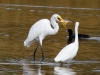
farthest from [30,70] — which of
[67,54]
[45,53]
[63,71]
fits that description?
[45,53]

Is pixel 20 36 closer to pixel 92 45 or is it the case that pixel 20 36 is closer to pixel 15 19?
pixel 92 45

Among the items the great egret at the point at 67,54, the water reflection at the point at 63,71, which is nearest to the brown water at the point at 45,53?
the water reflection at the point at 63,71

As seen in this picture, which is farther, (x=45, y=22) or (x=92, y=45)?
(x=92, y=45)

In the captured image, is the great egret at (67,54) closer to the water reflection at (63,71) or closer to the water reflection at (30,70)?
the water reflection at (63,71)

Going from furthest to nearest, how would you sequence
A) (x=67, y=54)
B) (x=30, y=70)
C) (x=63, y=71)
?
(x=67, y=54), (x=30, y=70), (x=63, y=71)

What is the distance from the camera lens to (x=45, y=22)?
1806 cm

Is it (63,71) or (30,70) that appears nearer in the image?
(63,71)

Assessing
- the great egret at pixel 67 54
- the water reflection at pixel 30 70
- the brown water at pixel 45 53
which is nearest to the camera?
the water reflection at pixel 30 70

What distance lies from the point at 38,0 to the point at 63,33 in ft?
94.1

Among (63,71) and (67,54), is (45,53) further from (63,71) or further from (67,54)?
(63,71)

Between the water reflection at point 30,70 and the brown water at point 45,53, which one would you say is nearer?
the water reflection at point 30,70

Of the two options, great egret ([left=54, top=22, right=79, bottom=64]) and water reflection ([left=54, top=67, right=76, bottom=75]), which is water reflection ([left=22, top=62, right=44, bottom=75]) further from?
great egret ([left=54, top=22, right=79, bottom=64])

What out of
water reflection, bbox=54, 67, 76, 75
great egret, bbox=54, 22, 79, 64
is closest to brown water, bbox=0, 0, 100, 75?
water reflection, bbox=54, 67, 76, 75

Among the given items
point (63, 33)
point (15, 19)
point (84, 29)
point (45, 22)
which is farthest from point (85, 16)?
point (45, 22)
